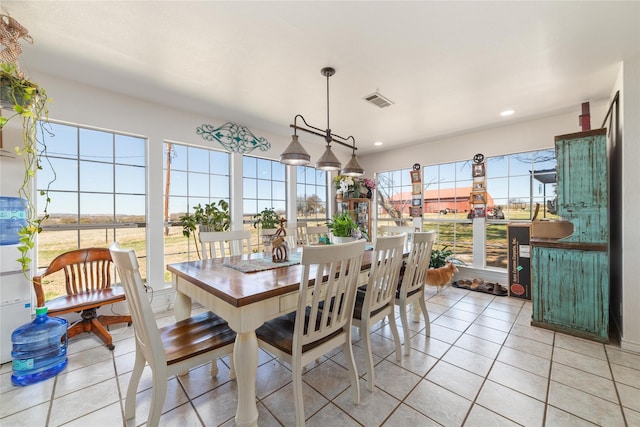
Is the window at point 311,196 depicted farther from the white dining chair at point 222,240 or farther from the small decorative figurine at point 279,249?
the small decorative figurine at point 279,249

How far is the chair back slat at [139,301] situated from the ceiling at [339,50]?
1586 millimetres

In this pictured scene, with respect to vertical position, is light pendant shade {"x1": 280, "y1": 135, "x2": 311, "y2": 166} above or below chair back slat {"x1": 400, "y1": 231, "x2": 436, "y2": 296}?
above

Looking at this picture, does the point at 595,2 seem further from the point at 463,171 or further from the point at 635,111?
the point at 463,171

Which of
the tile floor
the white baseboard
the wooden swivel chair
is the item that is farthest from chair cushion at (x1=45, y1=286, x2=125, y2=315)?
the white baseboard

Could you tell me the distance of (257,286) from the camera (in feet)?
4.95

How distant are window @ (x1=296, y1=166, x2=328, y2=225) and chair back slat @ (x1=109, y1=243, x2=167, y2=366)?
3.55m

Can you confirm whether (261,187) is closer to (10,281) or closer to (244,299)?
(10,281)

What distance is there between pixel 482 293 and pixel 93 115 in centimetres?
533

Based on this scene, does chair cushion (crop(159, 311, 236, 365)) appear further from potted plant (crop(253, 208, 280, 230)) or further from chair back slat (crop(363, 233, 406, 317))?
potted plant (crop(253, 208, 280, 230))

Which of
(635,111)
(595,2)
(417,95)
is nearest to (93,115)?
(417,95)

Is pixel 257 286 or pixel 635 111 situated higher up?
pixel 635 111

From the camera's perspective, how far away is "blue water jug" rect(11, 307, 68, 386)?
185cm

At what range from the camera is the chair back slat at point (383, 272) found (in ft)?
5.73

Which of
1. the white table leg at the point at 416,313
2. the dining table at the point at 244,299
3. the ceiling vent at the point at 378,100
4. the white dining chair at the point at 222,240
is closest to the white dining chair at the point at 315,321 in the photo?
the dining table at the point at 244,299
